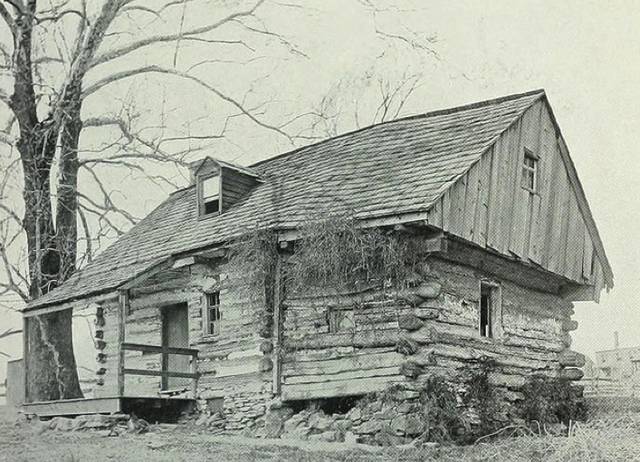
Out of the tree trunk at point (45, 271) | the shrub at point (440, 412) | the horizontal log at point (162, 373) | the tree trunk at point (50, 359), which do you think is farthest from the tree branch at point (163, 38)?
the shrub at point (440, 412)

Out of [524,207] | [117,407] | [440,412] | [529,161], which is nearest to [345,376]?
[440,412]

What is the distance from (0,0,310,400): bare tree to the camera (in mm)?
18047

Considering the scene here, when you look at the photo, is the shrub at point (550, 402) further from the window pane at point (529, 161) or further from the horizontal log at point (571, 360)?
the window pane at point (529, 161)

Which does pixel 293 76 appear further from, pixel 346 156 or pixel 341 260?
pixel 341 260

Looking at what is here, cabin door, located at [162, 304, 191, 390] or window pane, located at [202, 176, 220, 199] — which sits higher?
window pane, located at [202, 176, 220, 199]

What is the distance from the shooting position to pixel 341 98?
30625 mm

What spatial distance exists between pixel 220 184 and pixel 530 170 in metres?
6.69

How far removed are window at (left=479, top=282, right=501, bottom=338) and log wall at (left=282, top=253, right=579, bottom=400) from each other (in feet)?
0.45

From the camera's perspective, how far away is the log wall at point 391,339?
47.5 ft

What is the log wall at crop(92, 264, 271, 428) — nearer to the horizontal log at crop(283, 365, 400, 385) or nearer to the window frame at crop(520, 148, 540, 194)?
the horizontal log at crop(283, 365, 400, 385)

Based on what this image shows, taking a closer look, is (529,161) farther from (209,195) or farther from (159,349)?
(159,349)

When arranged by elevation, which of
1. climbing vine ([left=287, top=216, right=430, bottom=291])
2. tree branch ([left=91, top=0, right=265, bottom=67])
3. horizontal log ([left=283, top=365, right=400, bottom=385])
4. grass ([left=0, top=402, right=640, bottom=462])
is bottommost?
grass ([left=0, top=402, right=640, bottom=462])

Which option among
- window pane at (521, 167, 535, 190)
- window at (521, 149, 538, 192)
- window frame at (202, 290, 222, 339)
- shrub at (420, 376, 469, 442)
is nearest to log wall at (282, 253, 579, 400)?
shrub at (420, 376, 469, 442)

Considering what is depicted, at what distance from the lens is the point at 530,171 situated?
18.2 meters
